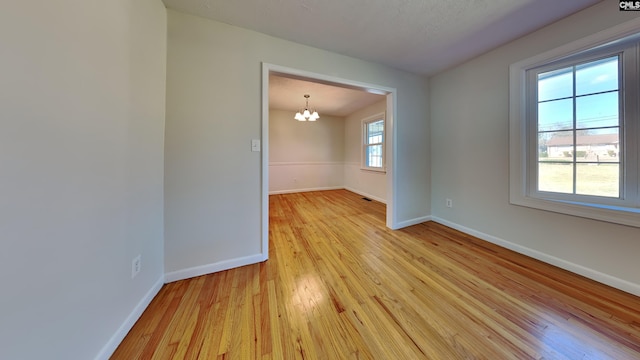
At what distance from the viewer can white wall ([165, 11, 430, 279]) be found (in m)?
1.62

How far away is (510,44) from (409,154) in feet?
4.94

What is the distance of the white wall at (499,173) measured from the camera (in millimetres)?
1540

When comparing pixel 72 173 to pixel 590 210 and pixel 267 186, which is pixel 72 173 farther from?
pixel 590 210

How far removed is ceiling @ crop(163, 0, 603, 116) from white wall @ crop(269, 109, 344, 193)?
11.4ft

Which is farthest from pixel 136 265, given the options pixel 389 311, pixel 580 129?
pixel 580 129

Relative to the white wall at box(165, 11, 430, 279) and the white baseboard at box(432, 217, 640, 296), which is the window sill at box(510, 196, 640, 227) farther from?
the white wall at box(165, 11, 430, 279)

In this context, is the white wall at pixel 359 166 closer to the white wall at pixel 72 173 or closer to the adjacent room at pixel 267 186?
the adjacent room at pixel 267 186

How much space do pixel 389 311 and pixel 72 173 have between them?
180cm

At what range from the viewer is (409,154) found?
2.88m

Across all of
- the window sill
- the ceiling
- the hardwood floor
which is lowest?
the hardwood floor

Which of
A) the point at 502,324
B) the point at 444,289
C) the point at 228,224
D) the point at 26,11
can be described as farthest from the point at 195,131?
the point at 502,324

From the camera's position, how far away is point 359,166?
5445mm

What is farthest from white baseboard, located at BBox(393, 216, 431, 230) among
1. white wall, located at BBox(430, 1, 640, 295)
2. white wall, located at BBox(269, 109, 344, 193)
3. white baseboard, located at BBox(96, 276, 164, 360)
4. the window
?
white wall, located at BBox(269, 109, 344, 193)

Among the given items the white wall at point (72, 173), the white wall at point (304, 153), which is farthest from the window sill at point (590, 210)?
the white wall at point (304, 153)
